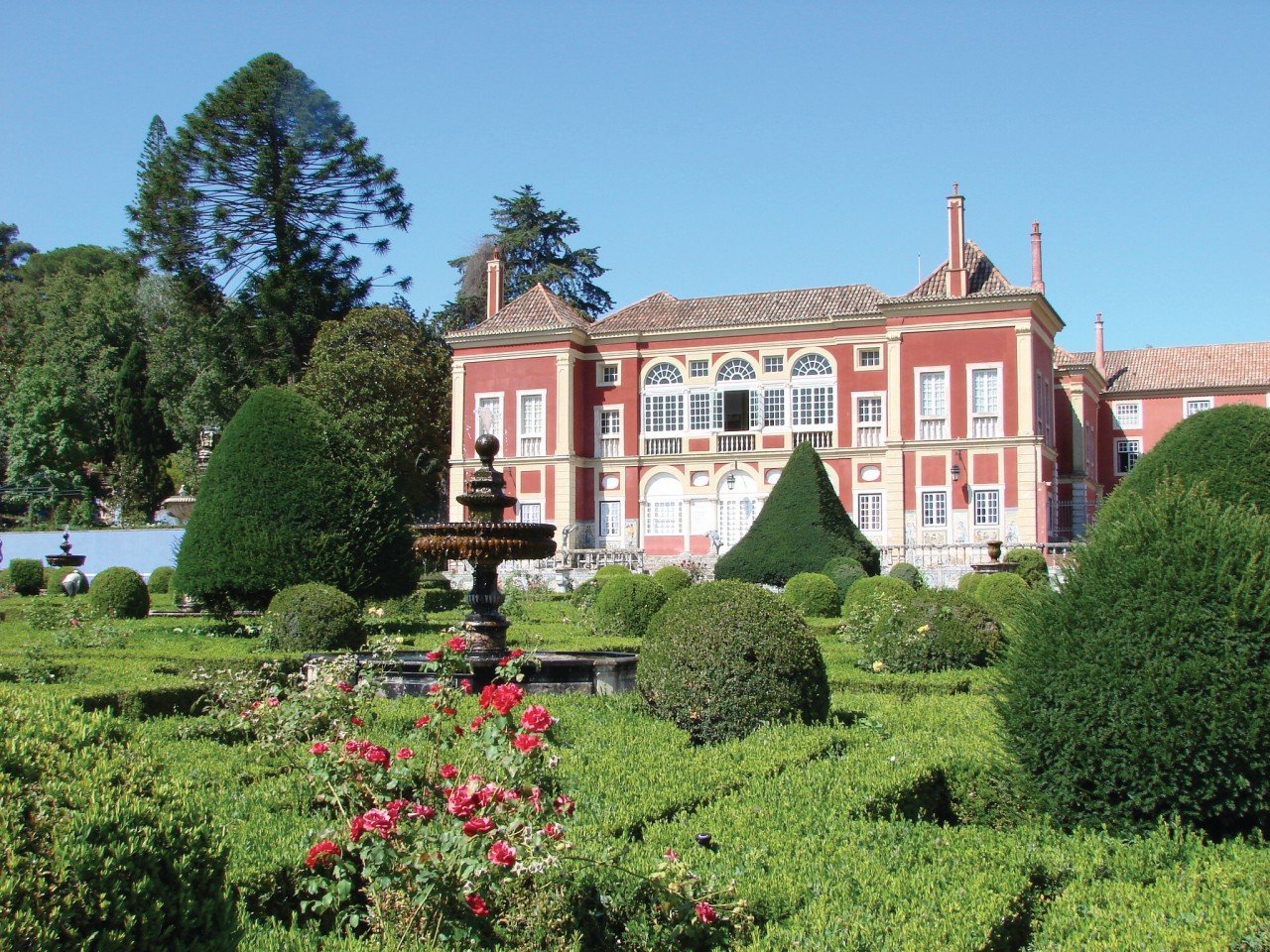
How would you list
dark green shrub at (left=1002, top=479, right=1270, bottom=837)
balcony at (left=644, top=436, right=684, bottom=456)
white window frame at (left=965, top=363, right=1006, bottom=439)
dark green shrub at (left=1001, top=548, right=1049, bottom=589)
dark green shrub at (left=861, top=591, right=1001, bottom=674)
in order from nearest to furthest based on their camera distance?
dark green shrub at (left=1002, top=479, right=1270, bottom=837) < dark green shrub at (left=861, top=591, right=1001, bottom=674) < dark green shrub at (left=1001, top=548, right=1049, bottom=589) < white window frame at (left=965, top=363, right=1006, bottom=439) < balcony at (left=644, top=436, right=684, bottom=456)

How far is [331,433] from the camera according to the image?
55.8ft

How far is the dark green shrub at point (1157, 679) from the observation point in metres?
5.72

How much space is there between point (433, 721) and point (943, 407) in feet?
106

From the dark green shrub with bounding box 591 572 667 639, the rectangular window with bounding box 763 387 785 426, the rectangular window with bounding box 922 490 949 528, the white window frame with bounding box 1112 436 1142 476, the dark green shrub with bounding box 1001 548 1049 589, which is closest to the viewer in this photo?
the dark green shrub with bounding box 591 572 667 639

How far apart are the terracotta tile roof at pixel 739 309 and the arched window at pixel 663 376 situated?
4.32 ft

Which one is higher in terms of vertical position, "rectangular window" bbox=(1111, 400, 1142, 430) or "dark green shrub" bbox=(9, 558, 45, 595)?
"rectangular window" bbox=(1111, 400, 1142, 430)

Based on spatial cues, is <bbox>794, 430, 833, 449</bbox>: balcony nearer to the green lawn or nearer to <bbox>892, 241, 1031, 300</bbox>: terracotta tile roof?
<bbox>892, 241, 1031, 300</bbox>: terracotta tile roof

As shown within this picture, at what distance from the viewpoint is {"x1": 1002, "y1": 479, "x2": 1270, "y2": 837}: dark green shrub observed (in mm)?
5719

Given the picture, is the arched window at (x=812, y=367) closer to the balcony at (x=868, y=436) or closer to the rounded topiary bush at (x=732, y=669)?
the balcony at (x=868, y=436)

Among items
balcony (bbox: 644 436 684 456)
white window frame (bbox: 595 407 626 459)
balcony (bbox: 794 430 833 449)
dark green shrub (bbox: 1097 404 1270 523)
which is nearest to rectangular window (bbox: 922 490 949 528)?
balcony (bbox: 794 430 833 449)

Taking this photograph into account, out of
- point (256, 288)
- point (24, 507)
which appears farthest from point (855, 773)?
point (24, 507)

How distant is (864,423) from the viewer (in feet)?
124

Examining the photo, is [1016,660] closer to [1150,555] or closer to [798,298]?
[1150,555]

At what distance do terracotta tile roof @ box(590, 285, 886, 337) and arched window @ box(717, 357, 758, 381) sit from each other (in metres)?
1.26
